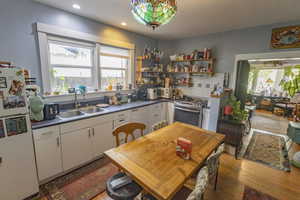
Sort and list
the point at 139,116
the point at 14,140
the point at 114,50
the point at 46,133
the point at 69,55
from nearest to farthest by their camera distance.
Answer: the point at 14,140, the point at 46,133, the point at 69,55, the point at 139,116, the point at 114,50

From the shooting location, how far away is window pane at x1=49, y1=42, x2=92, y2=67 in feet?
7.64

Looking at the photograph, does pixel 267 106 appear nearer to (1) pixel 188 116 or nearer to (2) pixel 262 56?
(2) pixel 262 56

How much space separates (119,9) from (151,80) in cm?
206

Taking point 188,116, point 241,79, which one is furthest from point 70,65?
point 241,79

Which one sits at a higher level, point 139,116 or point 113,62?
point 113,62

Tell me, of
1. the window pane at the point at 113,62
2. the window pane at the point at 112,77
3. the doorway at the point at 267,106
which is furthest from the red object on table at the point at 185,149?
the window pane at the point at 113,62

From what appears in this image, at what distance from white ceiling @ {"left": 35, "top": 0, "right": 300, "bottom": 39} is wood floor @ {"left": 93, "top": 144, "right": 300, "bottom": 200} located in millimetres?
2566

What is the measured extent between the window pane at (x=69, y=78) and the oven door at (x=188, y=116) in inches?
83.9

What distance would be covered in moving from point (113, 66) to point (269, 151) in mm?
3894

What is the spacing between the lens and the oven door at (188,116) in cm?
315

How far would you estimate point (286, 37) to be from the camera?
2559 mm

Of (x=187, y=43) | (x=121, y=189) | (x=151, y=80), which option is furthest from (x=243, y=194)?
(x=187, y=43)

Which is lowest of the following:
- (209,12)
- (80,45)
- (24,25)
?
(80,45)

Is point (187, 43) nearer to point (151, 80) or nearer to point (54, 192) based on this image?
point (151, 80)
